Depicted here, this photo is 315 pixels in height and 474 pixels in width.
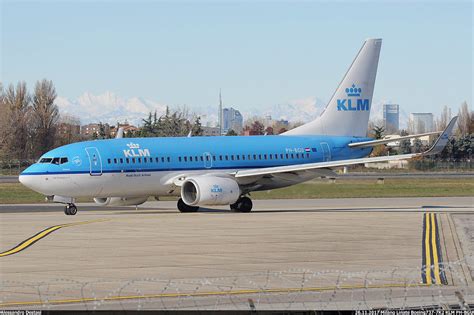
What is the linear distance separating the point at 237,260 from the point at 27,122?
106 meters

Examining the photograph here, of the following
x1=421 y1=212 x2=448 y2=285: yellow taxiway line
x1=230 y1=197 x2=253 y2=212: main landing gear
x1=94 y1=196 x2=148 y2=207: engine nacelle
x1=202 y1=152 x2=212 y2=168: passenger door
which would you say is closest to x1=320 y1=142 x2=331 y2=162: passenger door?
x1=230 y1=197 x2=253 y2=212: main landing gear

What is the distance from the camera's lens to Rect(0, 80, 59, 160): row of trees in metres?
121

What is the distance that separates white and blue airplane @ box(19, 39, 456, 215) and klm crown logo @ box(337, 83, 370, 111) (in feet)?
0.18

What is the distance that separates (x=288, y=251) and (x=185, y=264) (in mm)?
4099

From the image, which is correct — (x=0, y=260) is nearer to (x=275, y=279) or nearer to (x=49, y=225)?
(x=275, y=279)

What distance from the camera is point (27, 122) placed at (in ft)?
419

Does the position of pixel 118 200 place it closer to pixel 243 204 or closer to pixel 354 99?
pixel 243 204

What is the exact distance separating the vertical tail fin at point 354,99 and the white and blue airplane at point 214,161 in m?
0.05

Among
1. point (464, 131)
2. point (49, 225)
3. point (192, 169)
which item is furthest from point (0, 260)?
point (464, 131)

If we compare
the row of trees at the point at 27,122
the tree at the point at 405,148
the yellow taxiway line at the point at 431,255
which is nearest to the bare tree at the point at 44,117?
the row of trees at the point at 27,122

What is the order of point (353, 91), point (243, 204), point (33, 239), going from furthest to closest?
point (353, 91), point (243, 204), point (33, 239)

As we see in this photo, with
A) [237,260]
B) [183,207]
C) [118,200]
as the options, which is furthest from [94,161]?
[237,260]

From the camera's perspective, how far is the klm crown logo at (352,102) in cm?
5350

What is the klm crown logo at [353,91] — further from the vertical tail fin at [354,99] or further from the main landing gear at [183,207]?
the main landing gear at [183,207]
